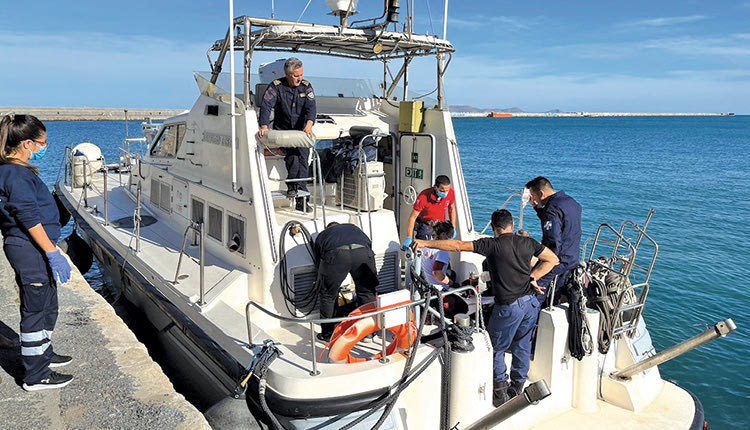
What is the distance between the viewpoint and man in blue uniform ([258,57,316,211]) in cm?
555

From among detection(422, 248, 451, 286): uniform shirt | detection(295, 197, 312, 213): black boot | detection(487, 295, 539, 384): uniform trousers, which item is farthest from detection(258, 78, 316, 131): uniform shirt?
detection(487, 295, 539, 384): uniform trousers

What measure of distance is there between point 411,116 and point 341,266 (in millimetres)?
2382

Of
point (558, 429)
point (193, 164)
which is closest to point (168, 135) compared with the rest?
point (193, 164)

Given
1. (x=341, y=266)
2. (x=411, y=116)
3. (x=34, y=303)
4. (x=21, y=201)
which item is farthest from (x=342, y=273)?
(x=411, y=116)

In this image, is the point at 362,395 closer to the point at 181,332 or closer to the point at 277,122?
the point at 181,332

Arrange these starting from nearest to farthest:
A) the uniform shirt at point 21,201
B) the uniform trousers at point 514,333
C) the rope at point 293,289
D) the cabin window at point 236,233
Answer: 1. the uniform shirt at point 21,201
2. the uniform trousers at point 514,333
3. the rope at point 293,289
4. the cabin window at point 236,233

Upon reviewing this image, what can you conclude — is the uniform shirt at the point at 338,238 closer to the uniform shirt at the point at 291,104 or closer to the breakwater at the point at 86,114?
the uniform shirt at the point at 291,104

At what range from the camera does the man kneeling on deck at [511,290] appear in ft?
13.3

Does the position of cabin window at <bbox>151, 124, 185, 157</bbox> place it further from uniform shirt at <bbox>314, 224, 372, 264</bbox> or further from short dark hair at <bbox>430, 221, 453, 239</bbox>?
short dark hair at <bbox>430, 221, 453, 239</bbox>

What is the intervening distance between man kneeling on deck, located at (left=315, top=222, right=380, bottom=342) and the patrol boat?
28cm

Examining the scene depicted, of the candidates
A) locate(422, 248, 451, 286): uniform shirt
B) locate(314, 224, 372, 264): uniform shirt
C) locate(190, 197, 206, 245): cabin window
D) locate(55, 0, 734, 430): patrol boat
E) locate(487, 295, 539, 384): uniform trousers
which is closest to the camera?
locate(55, 0, 734, 430): patrol boat

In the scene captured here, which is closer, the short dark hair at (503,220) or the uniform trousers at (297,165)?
the short dark hair at (503,220)

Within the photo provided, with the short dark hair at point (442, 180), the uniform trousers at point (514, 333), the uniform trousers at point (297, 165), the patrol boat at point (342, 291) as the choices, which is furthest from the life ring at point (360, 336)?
the uniform trousers at point (297, 165)

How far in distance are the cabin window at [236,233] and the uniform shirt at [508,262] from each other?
7.61ft
